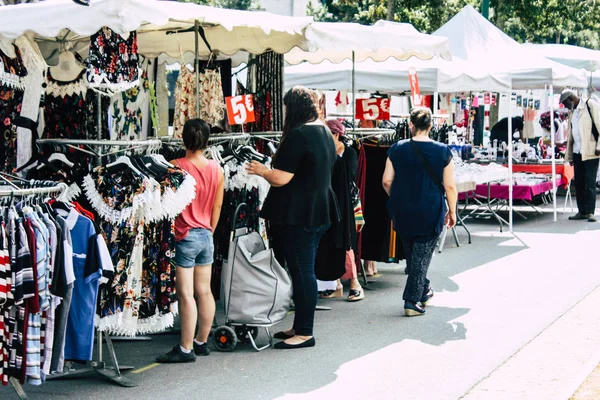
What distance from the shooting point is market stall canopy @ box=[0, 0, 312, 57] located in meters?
5.57

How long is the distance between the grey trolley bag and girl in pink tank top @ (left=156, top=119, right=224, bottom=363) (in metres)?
0.24

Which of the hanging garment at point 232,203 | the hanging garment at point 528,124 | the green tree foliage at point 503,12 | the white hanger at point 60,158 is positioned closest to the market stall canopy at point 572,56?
the hanging garment at point 528,124

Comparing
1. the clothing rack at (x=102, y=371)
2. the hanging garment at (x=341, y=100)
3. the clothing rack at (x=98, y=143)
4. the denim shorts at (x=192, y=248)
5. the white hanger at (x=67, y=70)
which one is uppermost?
the white hanger at (x=67, y=70)

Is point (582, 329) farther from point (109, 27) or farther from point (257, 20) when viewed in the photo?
point (109, 27)

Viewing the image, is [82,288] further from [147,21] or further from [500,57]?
[500,57]

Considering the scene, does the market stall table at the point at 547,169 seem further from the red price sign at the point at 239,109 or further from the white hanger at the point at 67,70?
the white hanger at the point at 67,70

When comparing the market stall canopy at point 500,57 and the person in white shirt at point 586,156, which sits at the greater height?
the market stall canopy at point 500,57

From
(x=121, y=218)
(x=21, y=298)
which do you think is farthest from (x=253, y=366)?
(x=21, y=298)

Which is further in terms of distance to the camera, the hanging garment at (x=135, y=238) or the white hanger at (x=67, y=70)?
the white hanger at (x=67, y=70)

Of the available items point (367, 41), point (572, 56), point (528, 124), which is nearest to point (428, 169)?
point (367, 41)

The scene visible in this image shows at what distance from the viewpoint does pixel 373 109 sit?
1025 cm

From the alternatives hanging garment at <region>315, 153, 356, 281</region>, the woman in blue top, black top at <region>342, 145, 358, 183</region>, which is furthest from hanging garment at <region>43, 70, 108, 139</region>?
the woman in blue top

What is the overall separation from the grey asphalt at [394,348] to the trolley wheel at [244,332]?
0.23 feet

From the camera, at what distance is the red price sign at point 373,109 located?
33.4 ft
